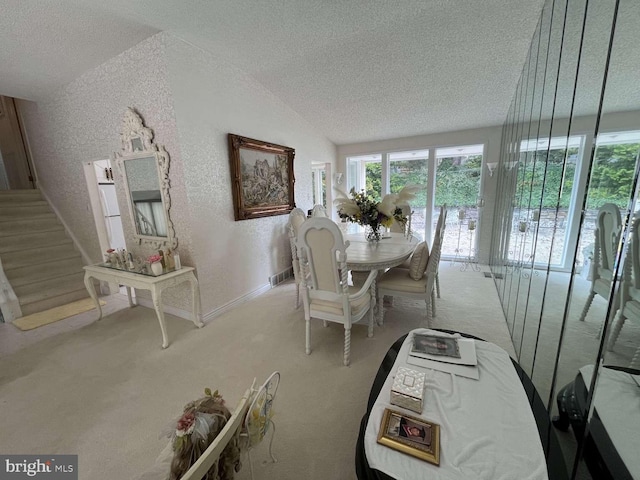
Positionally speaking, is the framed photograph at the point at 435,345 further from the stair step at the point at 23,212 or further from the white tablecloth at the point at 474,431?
the stair step at the point at 23,212

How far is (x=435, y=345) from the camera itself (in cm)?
142

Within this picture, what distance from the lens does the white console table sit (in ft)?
7.38

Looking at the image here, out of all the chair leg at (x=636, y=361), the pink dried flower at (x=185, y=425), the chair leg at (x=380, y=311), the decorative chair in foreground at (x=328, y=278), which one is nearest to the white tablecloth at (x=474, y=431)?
the chair leg at (x=636, y=361)

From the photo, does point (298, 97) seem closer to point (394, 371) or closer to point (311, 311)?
point (311, 311)

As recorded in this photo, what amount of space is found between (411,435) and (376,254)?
1.62m

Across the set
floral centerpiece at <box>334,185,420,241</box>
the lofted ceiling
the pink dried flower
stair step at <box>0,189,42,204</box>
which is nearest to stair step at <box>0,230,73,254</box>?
stair step at <box>0,189,42,204</box>

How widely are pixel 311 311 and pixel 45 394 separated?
2025 millimetres

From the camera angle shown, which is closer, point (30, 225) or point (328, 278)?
point (328, 278)

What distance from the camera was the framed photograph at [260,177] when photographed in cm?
291

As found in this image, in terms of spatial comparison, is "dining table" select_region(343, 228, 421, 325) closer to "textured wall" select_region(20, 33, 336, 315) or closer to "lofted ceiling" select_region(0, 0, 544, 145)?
"textured wall" select_region(20, 33, 336, 315)

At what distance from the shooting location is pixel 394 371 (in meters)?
1.27

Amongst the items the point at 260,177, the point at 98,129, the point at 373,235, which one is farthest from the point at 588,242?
the point at 98,129

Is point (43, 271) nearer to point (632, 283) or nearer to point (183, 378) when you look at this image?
point (183, 378)

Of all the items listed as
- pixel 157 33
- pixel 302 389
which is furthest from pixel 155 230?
pixel 302 389
